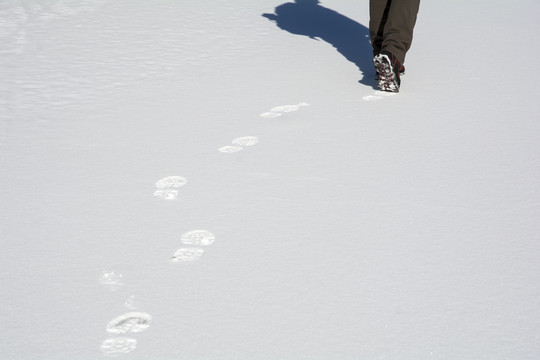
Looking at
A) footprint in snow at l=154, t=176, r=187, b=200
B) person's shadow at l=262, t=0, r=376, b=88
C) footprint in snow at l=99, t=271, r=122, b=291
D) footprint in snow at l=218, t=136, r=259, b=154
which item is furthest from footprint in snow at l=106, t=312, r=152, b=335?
person's shadow at l=262, t=0, r=376, b=88

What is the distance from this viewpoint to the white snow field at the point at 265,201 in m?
1.49

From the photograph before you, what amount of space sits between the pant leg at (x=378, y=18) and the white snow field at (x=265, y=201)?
219 mm

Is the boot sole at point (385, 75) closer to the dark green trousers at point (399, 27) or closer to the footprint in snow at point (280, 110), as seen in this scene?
the dark green trousers at point (399, 27)

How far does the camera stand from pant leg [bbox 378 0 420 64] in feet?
10.0

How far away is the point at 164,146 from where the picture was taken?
2465 mm

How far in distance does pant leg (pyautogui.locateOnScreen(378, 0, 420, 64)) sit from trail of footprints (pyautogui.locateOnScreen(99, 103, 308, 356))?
3.03ft

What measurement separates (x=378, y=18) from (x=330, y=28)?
1.02 meters

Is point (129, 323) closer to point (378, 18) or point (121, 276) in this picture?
point (121, 276)

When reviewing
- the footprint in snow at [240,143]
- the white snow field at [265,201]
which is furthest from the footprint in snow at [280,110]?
the footprint in snow at [240,143]

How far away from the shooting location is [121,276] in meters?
1.68

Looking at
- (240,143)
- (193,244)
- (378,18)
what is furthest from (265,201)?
(378,18)

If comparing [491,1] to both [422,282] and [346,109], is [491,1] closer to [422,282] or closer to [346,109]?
[346,109]

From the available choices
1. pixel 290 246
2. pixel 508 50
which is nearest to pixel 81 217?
pixel 290 246

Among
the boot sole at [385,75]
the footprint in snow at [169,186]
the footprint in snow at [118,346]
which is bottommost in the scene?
the footprint in snow at [118,346]
